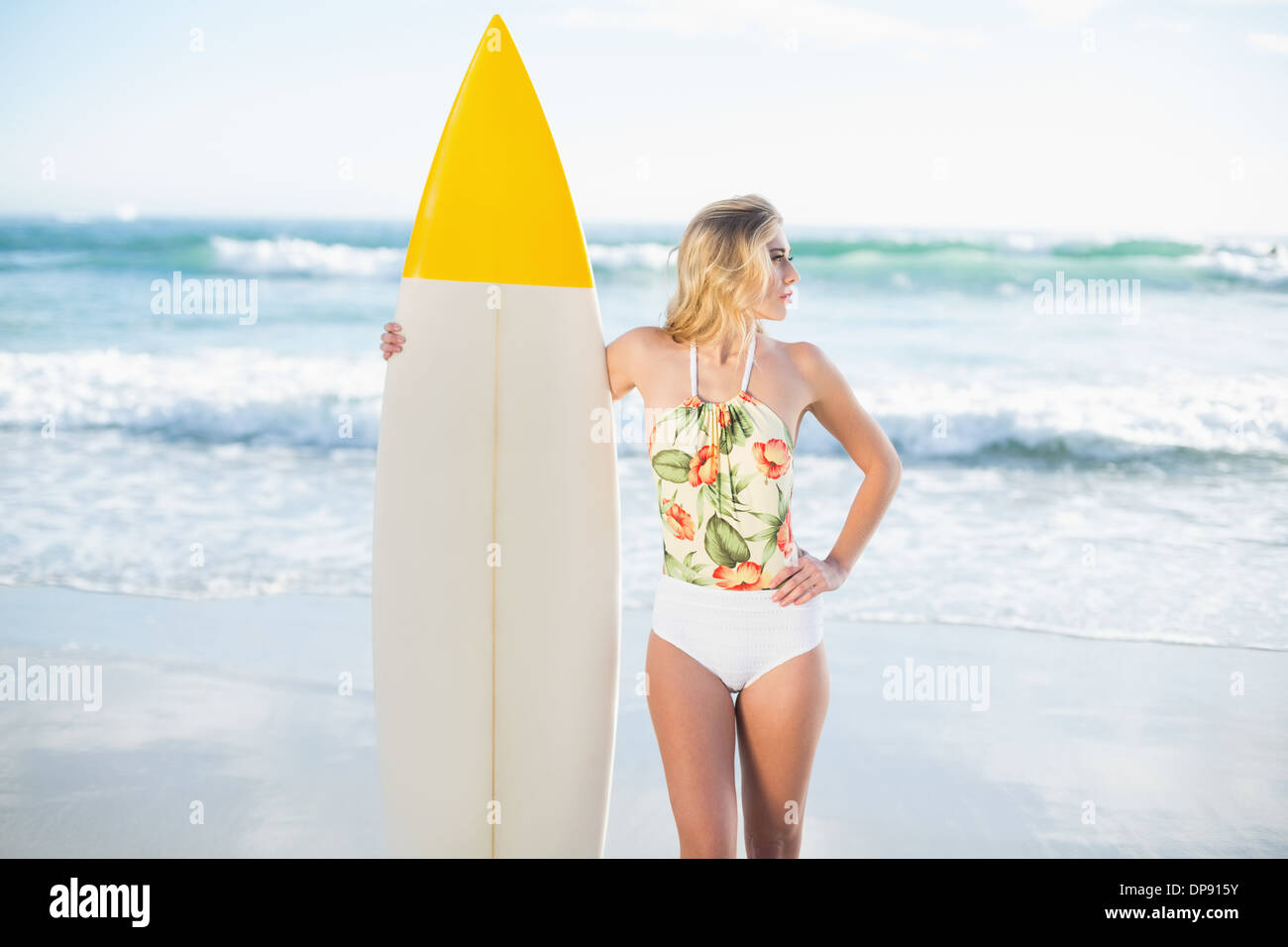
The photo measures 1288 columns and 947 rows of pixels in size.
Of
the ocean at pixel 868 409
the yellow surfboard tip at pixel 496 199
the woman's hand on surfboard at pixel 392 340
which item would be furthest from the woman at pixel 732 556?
the ocean at pixel 868 409

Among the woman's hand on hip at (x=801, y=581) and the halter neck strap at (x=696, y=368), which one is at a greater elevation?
the halter neck strap at (x=696, y=368)

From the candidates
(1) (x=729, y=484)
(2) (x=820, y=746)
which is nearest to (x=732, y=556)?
(1) (x=729, y=484)

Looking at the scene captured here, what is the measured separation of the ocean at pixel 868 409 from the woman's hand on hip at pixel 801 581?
130 centimetres

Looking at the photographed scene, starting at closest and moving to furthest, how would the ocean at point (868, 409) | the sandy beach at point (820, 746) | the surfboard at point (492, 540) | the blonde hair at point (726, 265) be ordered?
the blonde hair at point (726, 265) → the surfboard at point (492, 540) → the sandy beach at point (820, 746) → the ocean at point (868, 409)

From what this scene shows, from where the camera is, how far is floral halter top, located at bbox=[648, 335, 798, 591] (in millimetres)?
1779

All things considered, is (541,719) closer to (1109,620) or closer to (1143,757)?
(1143,757)

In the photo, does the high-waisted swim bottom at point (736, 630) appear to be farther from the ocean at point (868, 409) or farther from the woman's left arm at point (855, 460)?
the ocean at point (868, 409)

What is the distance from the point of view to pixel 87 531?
5.22 m

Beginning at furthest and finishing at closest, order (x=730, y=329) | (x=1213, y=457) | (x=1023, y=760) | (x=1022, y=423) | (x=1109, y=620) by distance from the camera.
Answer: (x=1022, y=423) → (x=1213, y=457) → (x=1109, y=620) → (x=1023, y=760) → (x=730, y=329)

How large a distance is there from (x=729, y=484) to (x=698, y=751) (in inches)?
18.1

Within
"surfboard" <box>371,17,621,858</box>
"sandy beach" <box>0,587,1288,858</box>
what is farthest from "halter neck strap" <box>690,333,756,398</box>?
"sandy beach" <box>0,587,1288,858</box>

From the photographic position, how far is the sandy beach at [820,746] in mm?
2680

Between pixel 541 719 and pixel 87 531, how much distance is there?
4060 millimetres
